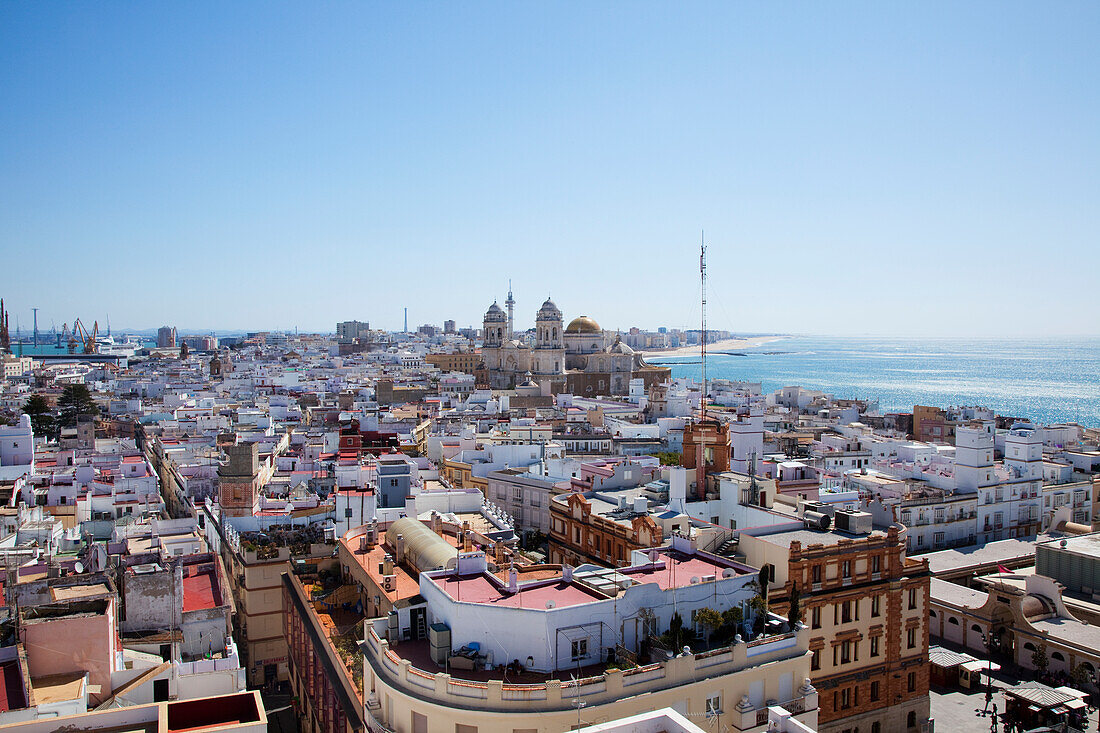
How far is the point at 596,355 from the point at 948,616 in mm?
76273

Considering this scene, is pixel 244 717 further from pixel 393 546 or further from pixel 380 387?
pixel 380 387

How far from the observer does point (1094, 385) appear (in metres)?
160

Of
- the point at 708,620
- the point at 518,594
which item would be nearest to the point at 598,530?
the point at 518,594

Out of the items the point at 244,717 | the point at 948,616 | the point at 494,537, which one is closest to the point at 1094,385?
the point at 948,616

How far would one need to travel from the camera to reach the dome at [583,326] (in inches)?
4390

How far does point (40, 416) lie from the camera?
71125mm

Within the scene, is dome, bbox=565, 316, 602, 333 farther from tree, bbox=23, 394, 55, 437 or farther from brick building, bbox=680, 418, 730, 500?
brick building, bbox=680, 418, 730, 500

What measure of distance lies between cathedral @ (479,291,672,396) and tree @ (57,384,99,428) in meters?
43.6

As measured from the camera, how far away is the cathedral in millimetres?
102375

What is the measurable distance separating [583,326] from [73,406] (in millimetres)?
59667

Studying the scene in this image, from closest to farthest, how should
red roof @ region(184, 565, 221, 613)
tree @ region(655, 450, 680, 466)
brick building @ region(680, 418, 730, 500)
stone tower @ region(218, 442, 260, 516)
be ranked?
red roof @ region(184, 565, 221, 613) < brick building @ region(680, 418, 730, 500) < stone tower @ region(218, 442, 260, 516) < tree @ region(655, 450, 680, 466)

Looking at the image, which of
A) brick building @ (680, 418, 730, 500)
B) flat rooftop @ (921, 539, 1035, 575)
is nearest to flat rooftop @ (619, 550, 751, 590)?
brick building @ (680, 418, 730, 500)

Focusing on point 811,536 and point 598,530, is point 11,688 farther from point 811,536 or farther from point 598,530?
point 811,536

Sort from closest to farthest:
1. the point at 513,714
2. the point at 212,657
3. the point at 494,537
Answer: the point at 513,714 < the point at 212,657 < the point at 494,537
